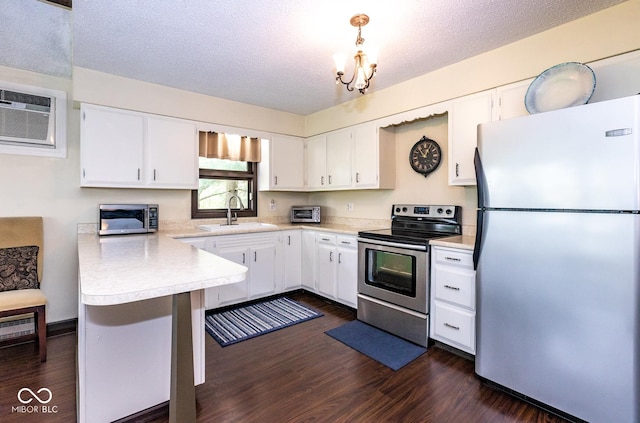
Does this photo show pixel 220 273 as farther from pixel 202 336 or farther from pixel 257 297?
pixel 257 297

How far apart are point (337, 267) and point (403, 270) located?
90cm

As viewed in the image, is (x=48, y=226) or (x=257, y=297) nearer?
(x=48, y=226)

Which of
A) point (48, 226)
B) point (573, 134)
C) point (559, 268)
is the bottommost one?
point (559, 268)

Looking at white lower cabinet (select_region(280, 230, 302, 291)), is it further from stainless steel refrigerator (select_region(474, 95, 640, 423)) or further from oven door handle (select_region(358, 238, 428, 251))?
stainless steel refrigerator (select_region(474, 95, 640, 423))

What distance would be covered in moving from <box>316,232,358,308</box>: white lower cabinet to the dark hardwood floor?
2.47 feet

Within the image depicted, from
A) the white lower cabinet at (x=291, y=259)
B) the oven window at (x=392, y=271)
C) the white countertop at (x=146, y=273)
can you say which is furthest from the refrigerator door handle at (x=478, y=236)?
the white lower cabinet at (x=291, y=259)

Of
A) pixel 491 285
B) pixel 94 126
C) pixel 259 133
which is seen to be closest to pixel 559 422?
pixel 491 285

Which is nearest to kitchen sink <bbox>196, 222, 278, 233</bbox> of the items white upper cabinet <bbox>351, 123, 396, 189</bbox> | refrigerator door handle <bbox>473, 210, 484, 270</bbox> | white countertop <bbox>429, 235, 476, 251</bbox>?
white upper cabinet <bbox>351, 123, 396, 189</bbox>

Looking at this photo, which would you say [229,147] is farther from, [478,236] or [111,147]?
[478,236]

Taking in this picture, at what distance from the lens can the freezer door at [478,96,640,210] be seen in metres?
1.53

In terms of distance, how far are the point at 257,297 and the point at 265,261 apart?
1.39ft

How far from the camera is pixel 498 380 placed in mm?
1990

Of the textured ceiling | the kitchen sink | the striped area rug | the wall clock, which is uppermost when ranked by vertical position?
the textured ceiling

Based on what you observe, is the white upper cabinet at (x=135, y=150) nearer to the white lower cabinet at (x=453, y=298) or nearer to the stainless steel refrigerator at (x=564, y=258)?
the white lower cabinet at (x=453, y=298)
